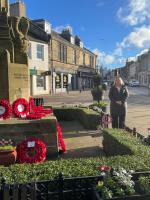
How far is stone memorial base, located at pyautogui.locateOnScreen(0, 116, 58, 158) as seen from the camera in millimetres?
7926

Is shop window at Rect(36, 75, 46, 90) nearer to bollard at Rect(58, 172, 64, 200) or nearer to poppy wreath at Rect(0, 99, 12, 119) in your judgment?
poppy wreath at Rect(0, 99, 12, 119)

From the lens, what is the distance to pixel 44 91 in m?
43.1

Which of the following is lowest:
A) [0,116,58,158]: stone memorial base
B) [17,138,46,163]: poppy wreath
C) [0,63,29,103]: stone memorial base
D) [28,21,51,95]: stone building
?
[17,138,46,163]: poppy wreath

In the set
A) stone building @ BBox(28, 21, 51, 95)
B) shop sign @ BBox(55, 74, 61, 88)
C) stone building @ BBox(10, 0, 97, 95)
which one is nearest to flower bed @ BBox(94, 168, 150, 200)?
stone building @ BBox(10, 0, 97, 95)

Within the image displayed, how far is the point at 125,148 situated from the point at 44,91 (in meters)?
36.7

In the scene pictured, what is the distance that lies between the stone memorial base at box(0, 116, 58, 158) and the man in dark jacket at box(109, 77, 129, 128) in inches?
129

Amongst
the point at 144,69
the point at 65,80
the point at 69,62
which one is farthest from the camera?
the point at 144,69

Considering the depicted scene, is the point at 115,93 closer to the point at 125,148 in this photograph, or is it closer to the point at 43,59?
the point at 125,148

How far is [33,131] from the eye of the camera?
8.04m

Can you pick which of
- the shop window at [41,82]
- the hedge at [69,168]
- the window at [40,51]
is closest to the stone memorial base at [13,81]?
the hedge at [69,168]

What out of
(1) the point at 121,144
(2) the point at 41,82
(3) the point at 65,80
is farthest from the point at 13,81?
(3) the point at 65,80

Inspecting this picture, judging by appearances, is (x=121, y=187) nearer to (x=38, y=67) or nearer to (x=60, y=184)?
(x=60, y=184)

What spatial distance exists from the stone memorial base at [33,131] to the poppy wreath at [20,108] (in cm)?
69

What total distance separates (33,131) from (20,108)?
1126 millimetres
